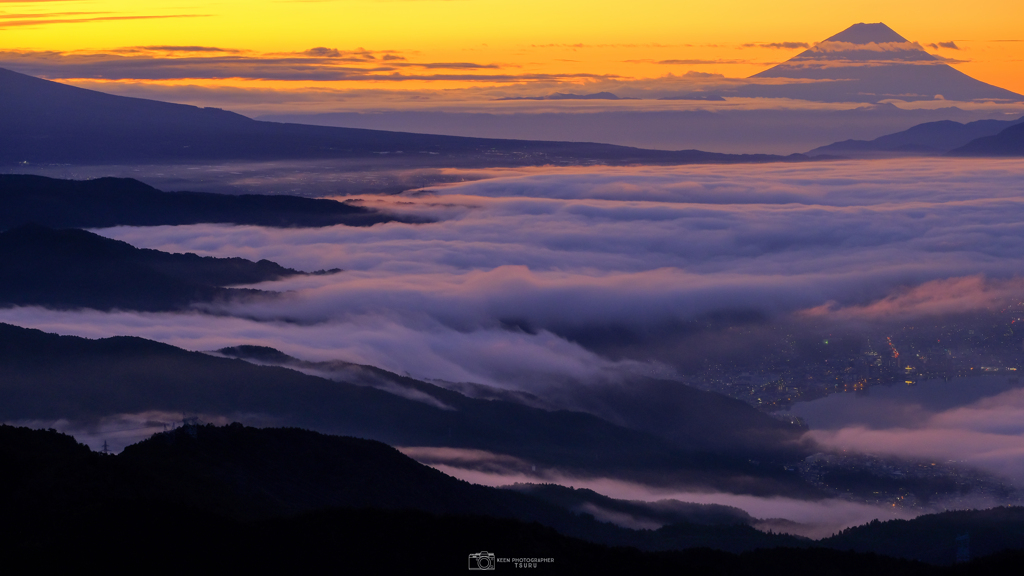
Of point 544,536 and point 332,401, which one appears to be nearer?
point 544,536

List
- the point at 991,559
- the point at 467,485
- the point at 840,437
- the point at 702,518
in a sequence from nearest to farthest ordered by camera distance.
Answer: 1. the point at 991,559
2. the point at 467,485
3. the point at 702,518
4. the point at 840,437

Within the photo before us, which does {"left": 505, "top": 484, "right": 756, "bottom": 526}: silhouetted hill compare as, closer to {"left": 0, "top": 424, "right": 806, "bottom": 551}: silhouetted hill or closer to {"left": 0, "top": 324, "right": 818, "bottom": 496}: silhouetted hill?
{"left": 0, "top": 424, "right": 806, "bottom": 551}: silhouetted hill

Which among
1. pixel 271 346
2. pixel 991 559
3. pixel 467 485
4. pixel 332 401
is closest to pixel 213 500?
pixel 467 485

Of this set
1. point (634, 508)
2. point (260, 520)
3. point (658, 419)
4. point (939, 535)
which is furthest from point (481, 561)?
point (658, 419)

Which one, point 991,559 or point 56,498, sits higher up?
point 56,498

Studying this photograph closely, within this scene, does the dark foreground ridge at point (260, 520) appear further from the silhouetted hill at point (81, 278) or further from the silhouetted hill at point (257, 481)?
the silhouetted hill at point (81, 278)

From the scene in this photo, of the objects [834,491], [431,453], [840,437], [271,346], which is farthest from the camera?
[840,437]

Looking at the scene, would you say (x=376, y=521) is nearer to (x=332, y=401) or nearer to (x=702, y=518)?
(x=702, y=518)
